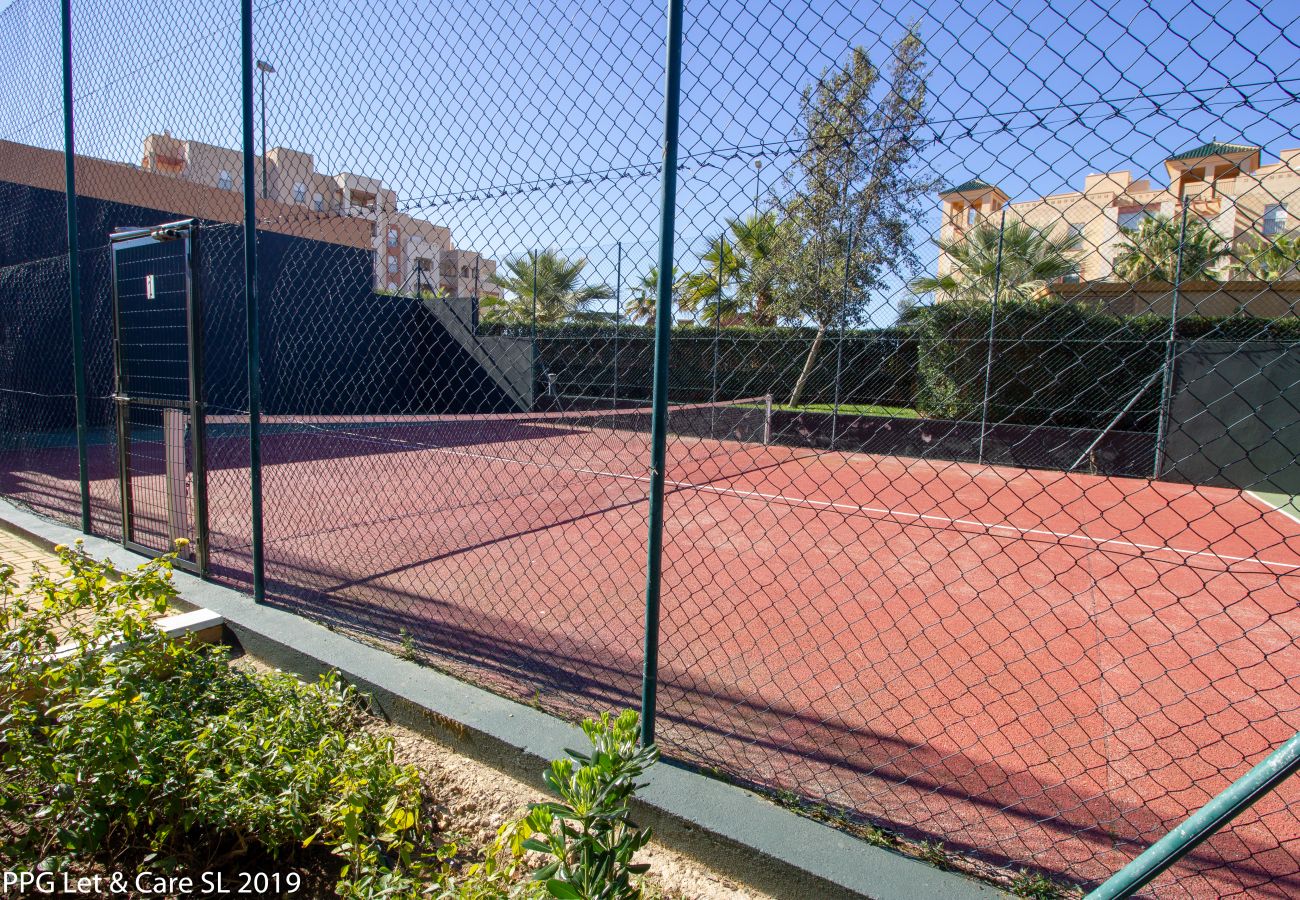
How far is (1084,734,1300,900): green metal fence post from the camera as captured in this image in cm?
101

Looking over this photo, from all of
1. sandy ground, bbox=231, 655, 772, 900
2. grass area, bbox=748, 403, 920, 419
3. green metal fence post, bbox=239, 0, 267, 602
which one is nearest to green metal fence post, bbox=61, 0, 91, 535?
green metal fence post, bbox=239, 0, 267, 602

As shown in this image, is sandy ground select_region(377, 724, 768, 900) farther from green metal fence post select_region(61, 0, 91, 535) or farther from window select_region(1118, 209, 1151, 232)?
green metal fence post select_region(61, 0, 91, 535)

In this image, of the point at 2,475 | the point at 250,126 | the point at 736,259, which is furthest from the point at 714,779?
the point at 2,475

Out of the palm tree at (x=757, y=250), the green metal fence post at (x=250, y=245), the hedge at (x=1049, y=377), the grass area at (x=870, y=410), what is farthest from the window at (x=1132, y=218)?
the grass area at (x=870, y=410)

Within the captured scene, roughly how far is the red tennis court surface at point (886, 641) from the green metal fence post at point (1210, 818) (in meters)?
0.97

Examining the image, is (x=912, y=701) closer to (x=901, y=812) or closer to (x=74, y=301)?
(x=901, y=812)

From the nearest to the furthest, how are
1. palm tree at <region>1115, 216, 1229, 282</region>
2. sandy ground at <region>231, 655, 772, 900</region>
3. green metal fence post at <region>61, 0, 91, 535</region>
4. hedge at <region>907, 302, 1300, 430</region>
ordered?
sandy ground at <region>231, 655, 772, 900</region>
palm tree at <region>1115, 216, 1229, 282</region>
green metal fence post at <region>61, 0, 91, 535</region>
hedge at <region>907, 302, 1300, 430</region>

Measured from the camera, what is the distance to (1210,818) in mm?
1052

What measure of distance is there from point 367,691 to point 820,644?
7.19 ft

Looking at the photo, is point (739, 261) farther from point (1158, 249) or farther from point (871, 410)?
point (871, 410)

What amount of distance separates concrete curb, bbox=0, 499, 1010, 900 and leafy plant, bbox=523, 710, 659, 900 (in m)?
0.72

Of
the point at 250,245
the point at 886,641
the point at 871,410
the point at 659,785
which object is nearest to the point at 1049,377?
the point at 871,410

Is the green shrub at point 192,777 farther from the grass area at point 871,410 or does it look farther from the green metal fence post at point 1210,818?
the grass area at point 871,410

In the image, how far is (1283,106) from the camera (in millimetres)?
1487
